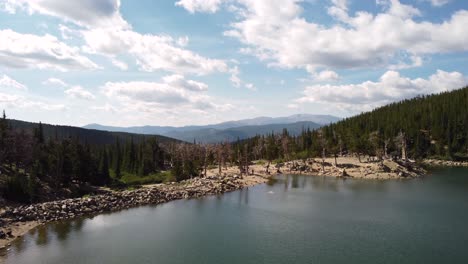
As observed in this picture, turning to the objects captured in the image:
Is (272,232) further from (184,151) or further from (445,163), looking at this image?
(445,163)

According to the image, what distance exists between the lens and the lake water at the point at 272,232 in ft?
139

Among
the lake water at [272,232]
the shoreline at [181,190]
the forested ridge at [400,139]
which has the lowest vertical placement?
the lake water at [272,232]

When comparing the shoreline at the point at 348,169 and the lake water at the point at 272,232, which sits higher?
the shoreline at the point at 348,169

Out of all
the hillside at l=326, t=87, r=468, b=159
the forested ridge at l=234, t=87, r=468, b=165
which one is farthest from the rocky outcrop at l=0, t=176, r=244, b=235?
the hillside at l=326, t=87, r=468, b=159

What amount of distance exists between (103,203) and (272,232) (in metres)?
37.1

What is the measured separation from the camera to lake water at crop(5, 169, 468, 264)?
139 ft

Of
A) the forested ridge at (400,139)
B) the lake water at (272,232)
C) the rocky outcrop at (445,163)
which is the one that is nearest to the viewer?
the lake water at (272,232)

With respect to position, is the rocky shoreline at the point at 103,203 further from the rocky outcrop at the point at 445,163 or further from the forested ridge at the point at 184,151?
the rocky outcrop at the point at 445,163

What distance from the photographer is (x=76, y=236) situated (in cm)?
5206

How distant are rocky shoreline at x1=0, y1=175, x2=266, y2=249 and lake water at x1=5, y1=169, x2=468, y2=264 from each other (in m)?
3.45

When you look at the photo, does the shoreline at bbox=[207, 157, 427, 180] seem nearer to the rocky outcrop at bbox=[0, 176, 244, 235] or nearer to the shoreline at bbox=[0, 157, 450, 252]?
the shoreline at bbox=[0, 157, 450, 252]

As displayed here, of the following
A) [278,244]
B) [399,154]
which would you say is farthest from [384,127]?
[278,244]

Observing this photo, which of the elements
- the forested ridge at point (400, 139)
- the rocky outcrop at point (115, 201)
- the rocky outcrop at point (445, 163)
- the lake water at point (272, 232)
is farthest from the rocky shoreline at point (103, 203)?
the rocky outcrop at point (445, 163)

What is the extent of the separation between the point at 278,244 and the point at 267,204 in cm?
2828
